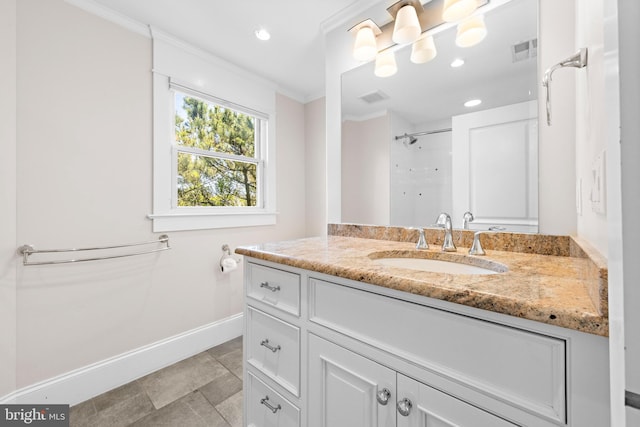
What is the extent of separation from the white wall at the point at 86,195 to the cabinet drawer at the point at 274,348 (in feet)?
3.55

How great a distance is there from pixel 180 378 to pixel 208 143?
174cm

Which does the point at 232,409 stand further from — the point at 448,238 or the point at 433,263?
the point at 448,238

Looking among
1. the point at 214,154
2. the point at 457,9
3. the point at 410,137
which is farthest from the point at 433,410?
the point at 214,154

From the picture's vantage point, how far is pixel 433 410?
641 millimetres

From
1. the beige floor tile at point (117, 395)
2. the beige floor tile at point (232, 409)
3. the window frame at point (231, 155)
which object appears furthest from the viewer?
the window frame at point (231, 155)

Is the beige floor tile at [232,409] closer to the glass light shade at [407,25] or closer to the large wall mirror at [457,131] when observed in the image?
the large wall mirror at [457,131]

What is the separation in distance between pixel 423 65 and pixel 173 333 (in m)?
2.38

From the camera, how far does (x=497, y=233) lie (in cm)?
114

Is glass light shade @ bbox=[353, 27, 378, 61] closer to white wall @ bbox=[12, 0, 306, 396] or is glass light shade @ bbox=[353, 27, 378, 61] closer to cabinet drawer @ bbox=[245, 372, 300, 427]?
white wall @ bbox=[12, 0, 306, 396]

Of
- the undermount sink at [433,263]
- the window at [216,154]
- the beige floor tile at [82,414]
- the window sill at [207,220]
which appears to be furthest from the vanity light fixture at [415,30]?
the beige floor tile at [82,414]

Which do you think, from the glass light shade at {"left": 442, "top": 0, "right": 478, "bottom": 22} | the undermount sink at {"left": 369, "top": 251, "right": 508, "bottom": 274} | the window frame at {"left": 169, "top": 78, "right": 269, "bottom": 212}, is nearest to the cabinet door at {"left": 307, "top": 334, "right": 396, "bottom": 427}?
the undermount sink at {"left": 369, "top": 251, "right": 508, "bottom": 274}

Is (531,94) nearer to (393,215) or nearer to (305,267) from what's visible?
(393,215)

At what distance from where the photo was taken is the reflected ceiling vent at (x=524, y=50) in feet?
3.57

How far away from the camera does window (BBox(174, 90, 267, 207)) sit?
2084 millimetres
